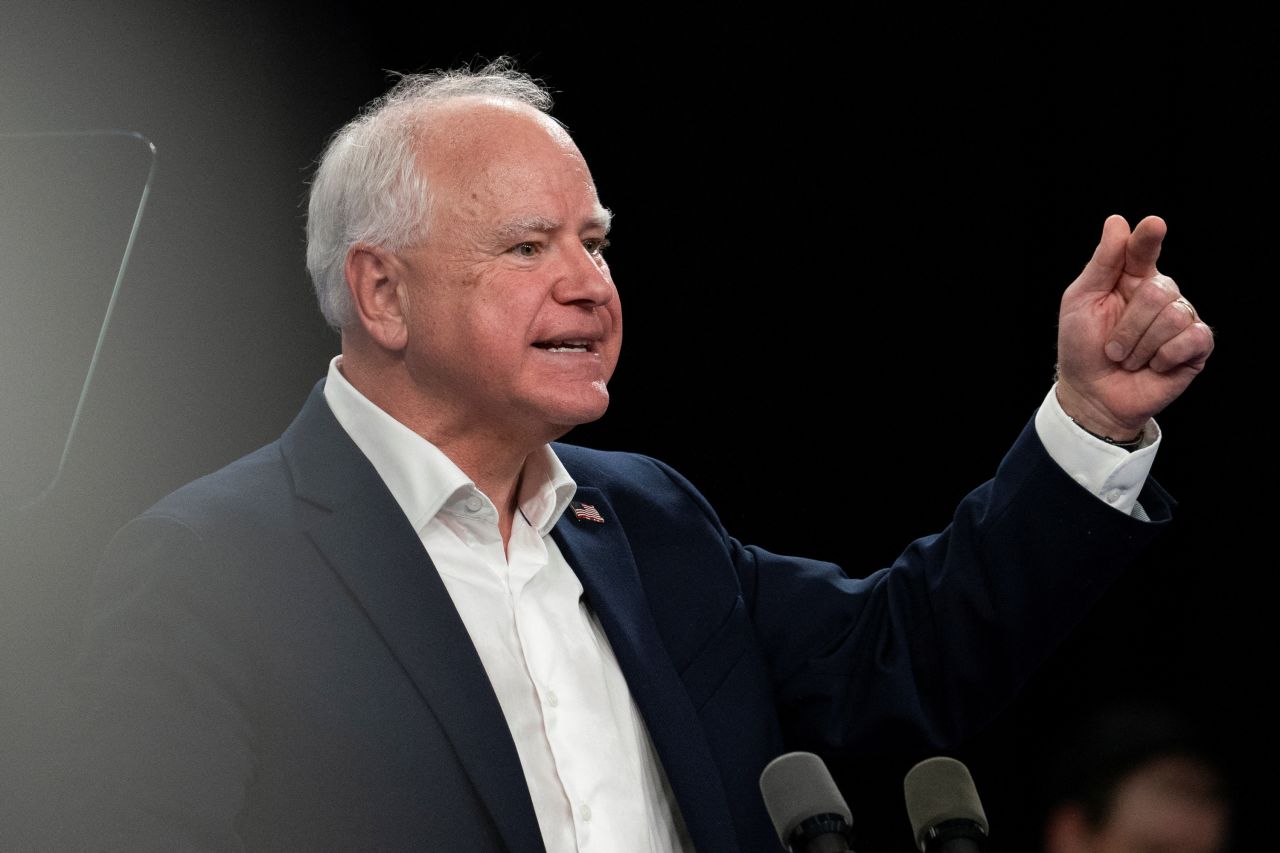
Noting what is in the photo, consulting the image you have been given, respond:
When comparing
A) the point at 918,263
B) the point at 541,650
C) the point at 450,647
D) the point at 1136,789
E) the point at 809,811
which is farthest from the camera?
the point at 918,263

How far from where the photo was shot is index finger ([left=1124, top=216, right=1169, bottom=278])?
1.52m

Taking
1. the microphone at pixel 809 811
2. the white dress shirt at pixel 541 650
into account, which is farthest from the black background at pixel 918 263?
the microphone at pixel 809 811

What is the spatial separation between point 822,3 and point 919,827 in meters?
1.80

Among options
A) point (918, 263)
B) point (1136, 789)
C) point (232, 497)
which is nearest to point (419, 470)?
point (232, 497)

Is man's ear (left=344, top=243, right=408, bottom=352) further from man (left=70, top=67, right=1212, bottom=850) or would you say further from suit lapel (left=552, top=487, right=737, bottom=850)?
suit lapel (left=552, top=487, right=737, bottom=850)

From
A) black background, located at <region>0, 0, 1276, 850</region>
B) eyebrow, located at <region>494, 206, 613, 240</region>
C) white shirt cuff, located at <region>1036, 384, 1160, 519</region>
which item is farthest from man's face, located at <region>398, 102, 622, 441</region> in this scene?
black background, located at <region>0, 0, 1276, 850</region>

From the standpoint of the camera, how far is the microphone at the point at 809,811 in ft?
3.63

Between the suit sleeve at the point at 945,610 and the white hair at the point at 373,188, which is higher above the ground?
the white hair at the point at 373,188

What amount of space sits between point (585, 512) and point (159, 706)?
61 cm

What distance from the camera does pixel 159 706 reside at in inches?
54.7

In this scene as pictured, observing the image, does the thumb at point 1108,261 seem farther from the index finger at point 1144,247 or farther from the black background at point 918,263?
the black background at point 918,263

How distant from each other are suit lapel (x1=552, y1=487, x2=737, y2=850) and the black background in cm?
89

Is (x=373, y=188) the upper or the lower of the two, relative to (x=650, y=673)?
upper

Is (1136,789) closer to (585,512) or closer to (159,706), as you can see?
(585,512)
